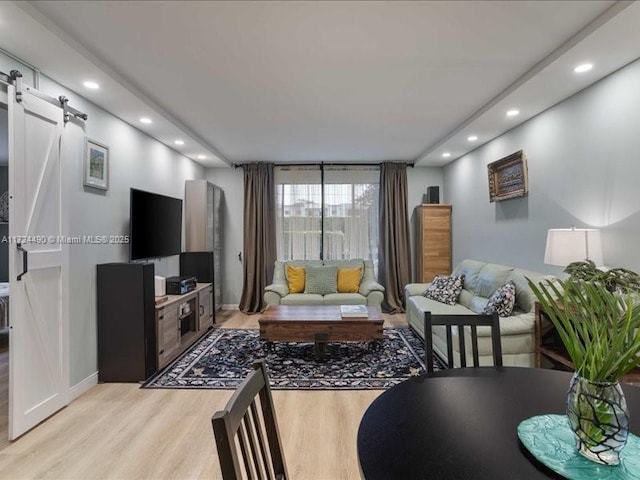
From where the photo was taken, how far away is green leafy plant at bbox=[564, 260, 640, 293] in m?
2.06

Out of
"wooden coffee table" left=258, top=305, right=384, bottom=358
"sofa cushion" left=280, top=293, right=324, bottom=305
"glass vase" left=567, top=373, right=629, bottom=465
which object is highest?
"glass vase" left=567, top=373, right=629, bottom=465

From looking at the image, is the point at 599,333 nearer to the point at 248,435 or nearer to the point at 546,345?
the point at 248,435

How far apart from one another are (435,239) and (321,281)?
2005 millimetres

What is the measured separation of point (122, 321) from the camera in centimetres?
305

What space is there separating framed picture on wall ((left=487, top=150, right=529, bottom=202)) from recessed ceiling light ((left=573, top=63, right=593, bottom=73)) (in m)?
1.16

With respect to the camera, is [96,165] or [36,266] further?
[96,165]

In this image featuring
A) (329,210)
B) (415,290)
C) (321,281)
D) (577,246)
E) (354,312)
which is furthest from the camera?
(329,210)

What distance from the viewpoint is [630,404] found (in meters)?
1.17

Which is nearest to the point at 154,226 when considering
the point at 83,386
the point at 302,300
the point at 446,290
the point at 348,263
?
the point at 83,386

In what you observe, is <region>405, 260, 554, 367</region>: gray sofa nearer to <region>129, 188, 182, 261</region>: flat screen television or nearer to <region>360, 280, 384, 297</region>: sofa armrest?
<region>360, 280, 384, 297</region>: sofa armrest

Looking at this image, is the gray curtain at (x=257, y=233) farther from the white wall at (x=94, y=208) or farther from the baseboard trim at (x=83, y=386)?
the baseboard trim at (x=83, y=386)

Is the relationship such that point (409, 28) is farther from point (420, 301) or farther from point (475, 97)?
point (420, 301)

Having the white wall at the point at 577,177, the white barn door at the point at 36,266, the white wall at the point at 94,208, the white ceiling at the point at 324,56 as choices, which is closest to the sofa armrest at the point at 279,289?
the white wall at the point at 94,208

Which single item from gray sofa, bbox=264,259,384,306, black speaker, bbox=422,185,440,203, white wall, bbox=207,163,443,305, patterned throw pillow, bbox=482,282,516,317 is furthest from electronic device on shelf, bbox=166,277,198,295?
black speaker, bbox=422,185,440,203
